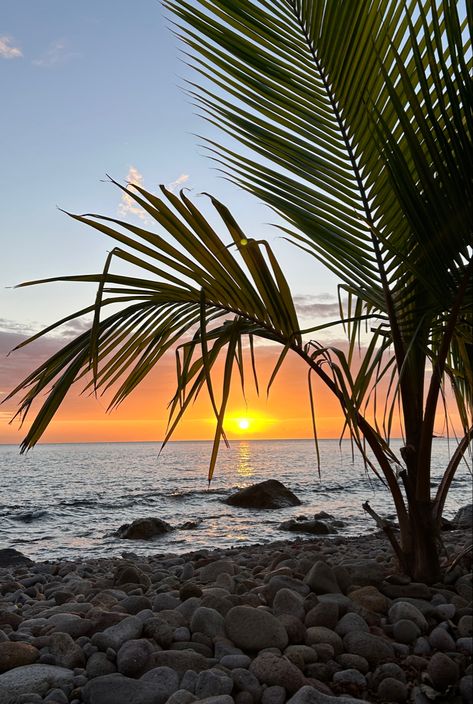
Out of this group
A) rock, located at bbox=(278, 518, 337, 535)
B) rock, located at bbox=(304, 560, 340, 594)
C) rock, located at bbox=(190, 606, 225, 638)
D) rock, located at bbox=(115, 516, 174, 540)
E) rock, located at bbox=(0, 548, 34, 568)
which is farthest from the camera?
rock, located at bbox=(115, 516, 174, 540)

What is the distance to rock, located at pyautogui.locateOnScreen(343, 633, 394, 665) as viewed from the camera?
83.8 inches

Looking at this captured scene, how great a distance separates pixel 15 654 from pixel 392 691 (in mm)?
1274

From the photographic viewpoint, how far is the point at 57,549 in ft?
27.0

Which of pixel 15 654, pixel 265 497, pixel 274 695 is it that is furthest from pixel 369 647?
pixel 265 497

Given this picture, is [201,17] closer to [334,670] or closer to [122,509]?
[334,670]

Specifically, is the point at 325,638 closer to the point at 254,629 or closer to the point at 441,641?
the point at 254,629

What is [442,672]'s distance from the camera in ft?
6.46

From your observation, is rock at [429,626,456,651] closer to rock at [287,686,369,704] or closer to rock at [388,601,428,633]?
rock at [388,601,428,633]

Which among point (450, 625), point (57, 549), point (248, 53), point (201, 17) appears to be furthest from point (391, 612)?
point (57, 549)

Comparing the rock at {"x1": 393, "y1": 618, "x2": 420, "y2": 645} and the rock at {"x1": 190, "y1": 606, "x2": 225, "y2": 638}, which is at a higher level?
the rock at {"x1": 190, "y1": 606, "x2": 225, "y2": 638}

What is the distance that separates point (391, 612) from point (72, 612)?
1.36m

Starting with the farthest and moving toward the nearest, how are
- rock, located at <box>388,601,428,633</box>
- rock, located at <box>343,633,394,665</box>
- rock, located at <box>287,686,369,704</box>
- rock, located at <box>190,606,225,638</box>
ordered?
rock, located at <box>388,601,428,633</box> < rock, located at <box>190,606,225,638</box> < rock, located at <box>343,633,394,665</box> < rock, located at <box>287,686,369,704</box>

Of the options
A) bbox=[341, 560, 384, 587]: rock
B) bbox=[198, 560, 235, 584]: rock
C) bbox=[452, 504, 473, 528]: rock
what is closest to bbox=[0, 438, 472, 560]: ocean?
bbox=[452, 504, 473, 528]: rock

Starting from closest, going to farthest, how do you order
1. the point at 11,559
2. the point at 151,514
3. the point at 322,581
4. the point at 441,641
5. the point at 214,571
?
the point at 441,641 → the point at 322,581 → the point at 214,571 → the point at 11,559 → the point at 151,514
